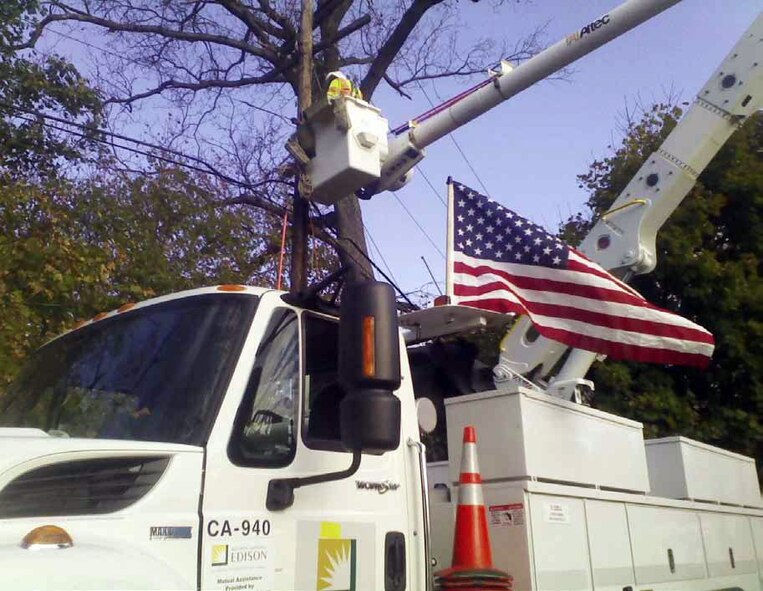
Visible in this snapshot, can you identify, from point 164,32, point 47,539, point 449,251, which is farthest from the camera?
point 164,32

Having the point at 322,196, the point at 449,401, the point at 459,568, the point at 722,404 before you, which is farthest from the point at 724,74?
the point at 722,404

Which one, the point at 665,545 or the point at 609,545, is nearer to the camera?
the point at 609,545

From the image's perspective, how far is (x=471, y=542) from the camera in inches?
157

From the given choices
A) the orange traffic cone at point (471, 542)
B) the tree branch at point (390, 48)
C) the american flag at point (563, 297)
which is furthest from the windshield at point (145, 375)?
the tree branch at point (390, 48)

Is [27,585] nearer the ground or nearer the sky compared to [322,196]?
nearer the ground

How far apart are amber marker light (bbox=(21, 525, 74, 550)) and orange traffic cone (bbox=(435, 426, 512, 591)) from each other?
73.8 inches

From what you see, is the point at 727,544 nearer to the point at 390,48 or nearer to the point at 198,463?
the point at 198,463

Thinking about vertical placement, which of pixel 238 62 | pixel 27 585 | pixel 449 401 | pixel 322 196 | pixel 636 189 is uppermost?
pixel 238 62

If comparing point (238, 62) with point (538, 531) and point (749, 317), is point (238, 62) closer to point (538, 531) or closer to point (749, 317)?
point (749, 317)

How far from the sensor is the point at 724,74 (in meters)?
7.39

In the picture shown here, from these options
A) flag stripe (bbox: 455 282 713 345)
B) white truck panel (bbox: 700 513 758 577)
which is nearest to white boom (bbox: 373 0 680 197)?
flag stripe (bbox: 455 282 713 345)

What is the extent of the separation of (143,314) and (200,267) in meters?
8.34

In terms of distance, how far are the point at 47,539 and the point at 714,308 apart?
13.0m

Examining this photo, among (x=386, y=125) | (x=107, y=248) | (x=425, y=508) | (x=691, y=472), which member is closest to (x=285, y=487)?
(x=425, y=508)
